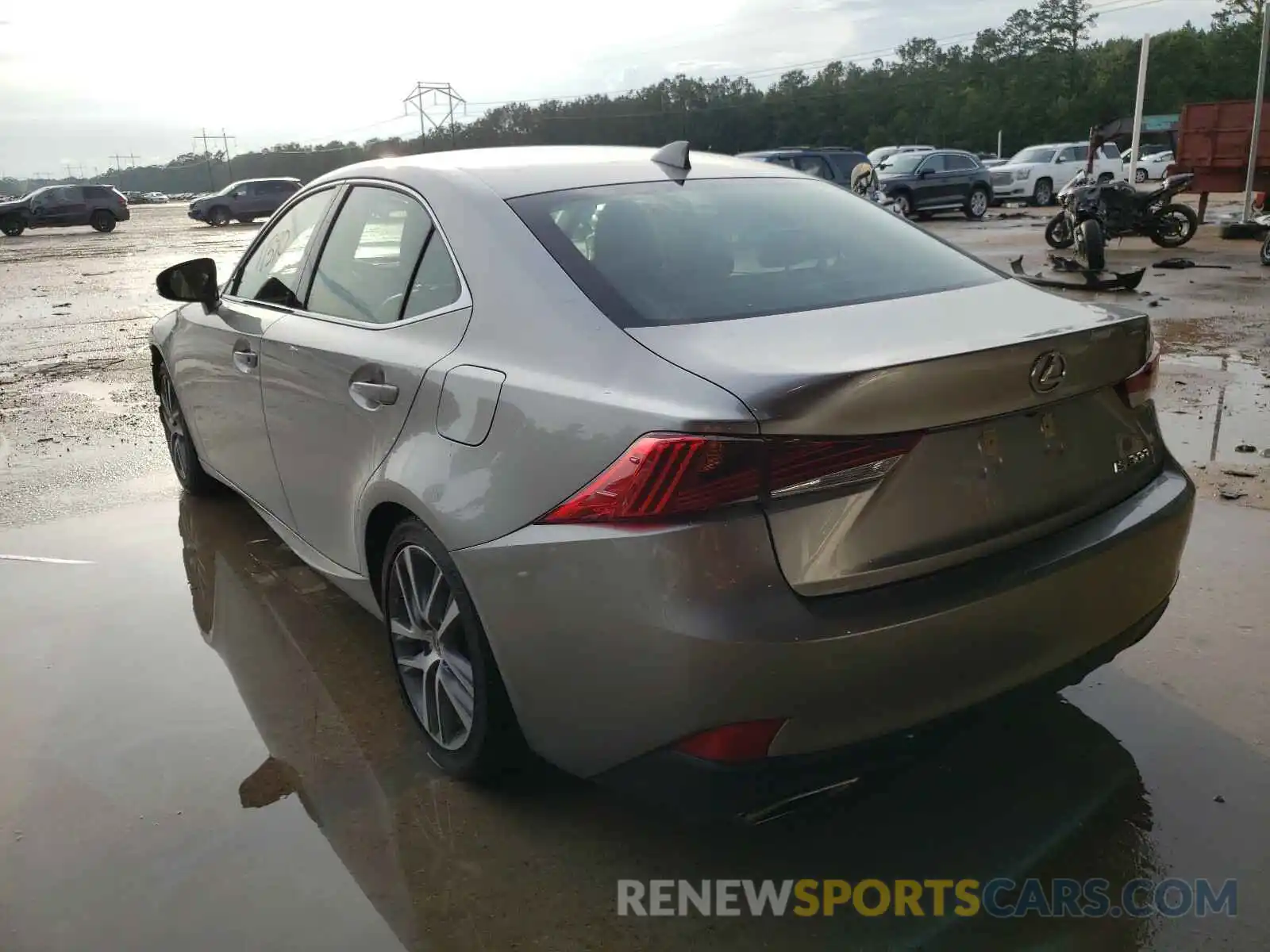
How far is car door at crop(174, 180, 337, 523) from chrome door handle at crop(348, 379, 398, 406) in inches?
31.2

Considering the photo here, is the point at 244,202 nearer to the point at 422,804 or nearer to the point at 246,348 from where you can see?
the point at 246,348

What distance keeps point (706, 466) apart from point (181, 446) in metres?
3.93

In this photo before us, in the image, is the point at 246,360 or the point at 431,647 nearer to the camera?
the point at 431,647

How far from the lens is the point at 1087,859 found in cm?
242

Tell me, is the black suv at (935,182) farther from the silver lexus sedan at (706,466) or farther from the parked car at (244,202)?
the silver lexus sedan at (706,466)

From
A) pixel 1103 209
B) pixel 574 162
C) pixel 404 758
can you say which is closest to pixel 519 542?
pixel 404 758

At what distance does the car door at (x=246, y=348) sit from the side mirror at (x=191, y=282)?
7cm

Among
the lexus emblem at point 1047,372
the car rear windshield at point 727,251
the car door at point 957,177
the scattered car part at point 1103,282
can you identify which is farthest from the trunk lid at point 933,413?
the car door at point 957,177

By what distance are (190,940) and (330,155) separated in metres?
135

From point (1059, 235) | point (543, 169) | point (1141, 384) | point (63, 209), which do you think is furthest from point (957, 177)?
point (63, 209)

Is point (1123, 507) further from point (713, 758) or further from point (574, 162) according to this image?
point (574, 162)

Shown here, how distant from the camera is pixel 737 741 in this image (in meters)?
2.01

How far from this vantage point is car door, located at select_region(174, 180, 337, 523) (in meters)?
3.67

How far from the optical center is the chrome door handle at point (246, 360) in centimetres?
367
